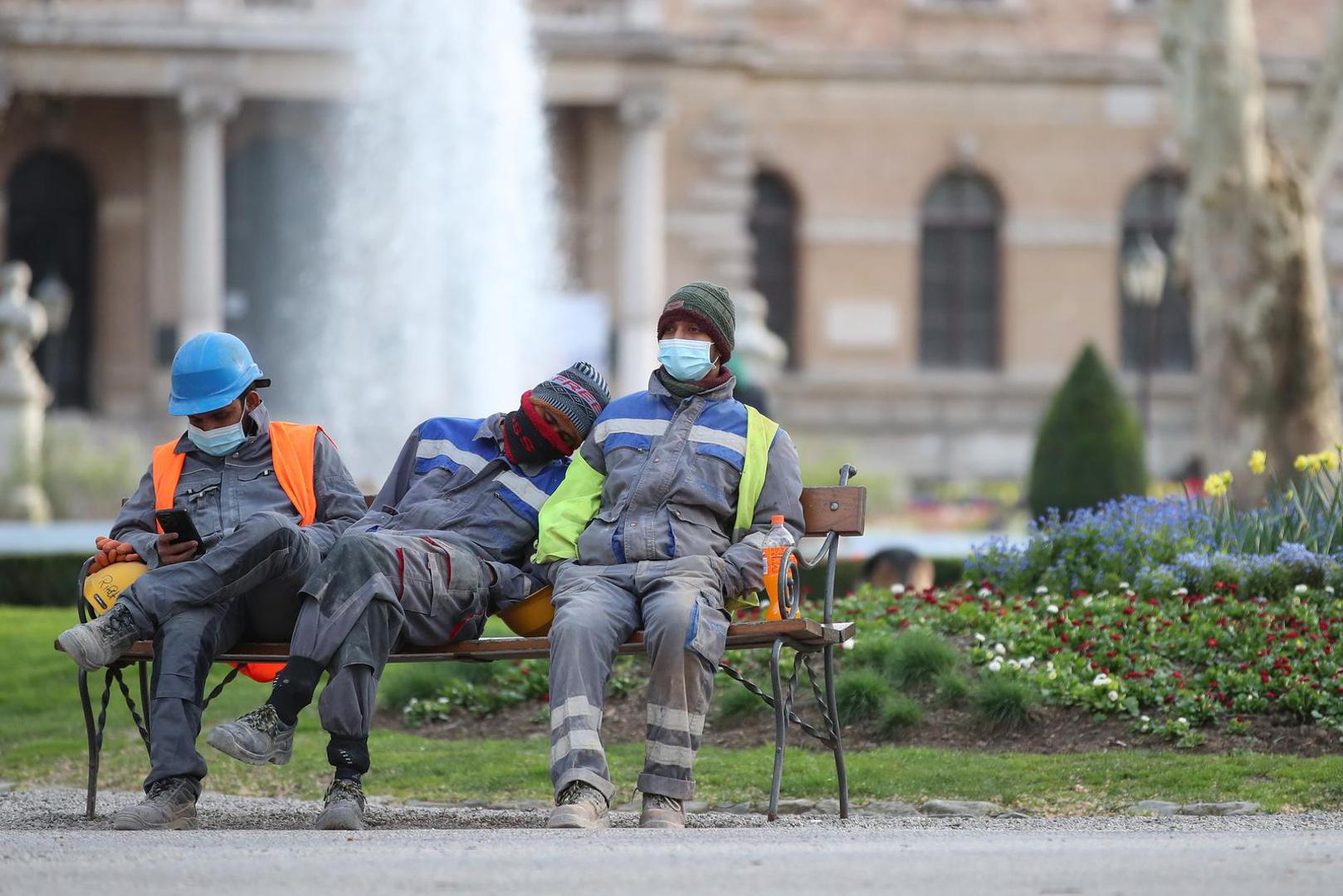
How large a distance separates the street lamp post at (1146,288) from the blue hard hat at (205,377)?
21534 millimetres

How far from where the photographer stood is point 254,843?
578 cm

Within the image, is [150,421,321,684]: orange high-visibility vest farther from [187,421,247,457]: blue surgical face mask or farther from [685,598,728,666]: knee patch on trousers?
[685,598,728,666]: knee patch on trousers

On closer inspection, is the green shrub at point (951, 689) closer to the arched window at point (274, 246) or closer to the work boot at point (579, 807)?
the work boot at point (579, 807)

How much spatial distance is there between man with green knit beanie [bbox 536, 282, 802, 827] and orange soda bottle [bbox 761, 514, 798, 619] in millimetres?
23

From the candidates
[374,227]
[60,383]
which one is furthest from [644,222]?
[60,383]

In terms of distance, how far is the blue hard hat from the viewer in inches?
275

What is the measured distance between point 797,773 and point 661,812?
1.59 meters

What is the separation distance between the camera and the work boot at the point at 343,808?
632 centimetres

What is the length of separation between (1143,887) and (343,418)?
2158cm

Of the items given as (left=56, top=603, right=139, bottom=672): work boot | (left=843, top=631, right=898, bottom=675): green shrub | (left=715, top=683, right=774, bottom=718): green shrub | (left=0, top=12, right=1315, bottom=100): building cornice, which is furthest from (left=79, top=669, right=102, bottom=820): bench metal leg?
(left=0, top=12, right=1315, bottom=100): building cornice

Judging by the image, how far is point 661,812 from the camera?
6.36 meters

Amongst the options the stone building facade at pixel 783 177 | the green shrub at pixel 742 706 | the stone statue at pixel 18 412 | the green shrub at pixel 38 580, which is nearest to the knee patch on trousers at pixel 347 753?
the green shrub at pixel 742 706

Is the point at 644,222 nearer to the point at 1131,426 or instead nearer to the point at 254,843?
the point at 1131,426

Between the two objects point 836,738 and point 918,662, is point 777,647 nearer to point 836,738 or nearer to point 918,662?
point 836,738
